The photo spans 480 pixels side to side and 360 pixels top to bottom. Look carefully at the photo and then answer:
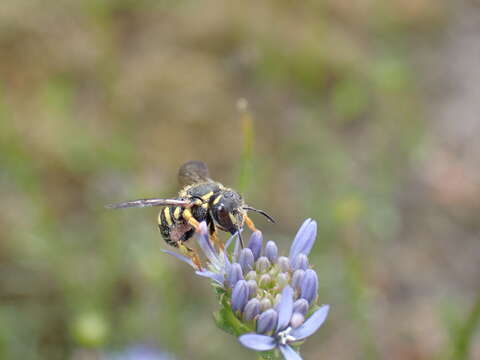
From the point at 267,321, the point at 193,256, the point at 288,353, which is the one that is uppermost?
the point at 193,256

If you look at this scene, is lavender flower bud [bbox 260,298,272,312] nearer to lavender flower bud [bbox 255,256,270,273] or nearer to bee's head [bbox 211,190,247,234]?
lavender flower bud [bbox 255,256,270,273]

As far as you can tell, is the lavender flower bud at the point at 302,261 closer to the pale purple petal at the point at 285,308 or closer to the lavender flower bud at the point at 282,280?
the lavender flower bud at the point at 282,280

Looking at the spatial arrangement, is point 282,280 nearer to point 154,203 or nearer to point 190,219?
point 190,219

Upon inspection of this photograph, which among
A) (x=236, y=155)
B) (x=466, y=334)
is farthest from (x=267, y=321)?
(x=236, y=155)

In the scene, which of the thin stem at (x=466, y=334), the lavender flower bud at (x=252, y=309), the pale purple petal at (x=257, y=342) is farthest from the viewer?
the thin stem at (x=466, y=334)

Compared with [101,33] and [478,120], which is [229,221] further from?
[478,120]

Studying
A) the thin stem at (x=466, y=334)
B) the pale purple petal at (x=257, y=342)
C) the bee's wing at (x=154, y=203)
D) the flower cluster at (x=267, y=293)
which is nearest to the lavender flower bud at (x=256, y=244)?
the flower cluster at (x=267, y=293)

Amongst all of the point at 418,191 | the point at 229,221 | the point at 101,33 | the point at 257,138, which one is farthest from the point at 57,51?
the point at 229,221
